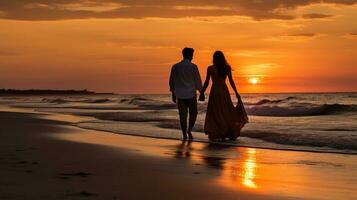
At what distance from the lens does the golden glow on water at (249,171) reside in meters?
5.09

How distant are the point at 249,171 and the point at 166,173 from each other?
1016mm

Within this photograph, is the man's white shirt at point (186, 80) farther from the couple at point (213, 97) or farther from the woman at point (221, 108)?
the woman at point (221, 108)

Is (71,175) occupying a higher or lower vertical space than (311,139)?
higher

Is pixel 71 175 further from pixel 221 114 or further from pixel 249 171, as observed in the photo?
pixel 221 114

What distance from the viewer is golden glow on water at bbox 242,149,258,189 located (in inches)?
200

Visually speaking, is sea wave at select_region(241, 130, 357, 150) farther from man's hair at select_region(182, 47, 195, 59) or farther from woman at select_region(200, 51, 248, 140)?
man's hair at select_region(182, 47, 195, 59)

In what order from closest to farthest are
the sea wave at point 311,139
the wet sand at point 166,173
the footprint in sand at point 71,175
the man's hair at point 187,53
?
the wet sand at point 166,173
the footprint in sand at point 71,175
the sea wave at point 311,139
the man's hair at point 187,53

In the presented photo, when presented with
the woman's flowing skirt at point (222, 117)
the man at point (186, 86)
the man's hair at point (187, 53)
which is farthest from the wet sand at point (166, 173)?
the man's hair at point (187, 53)

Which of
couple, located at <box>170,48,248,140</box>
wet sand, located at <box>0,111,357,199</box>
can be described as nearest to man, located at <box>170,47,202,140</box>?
couple, located at <box>170,48,248,140</box>

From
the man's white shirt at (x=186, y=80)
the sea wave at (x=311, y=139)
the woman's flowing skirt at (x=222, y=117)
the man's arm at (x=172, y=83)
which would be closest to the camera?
the sea wave at (x=311, y=139)

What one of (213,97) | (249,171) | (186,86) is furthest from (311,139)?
(249,171)

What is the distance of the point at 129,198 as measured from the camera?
4199mm

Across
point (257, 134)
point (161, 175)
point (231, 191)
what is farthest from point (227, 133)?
point (231, 191)

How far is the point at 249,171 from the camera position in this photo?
6.00m
